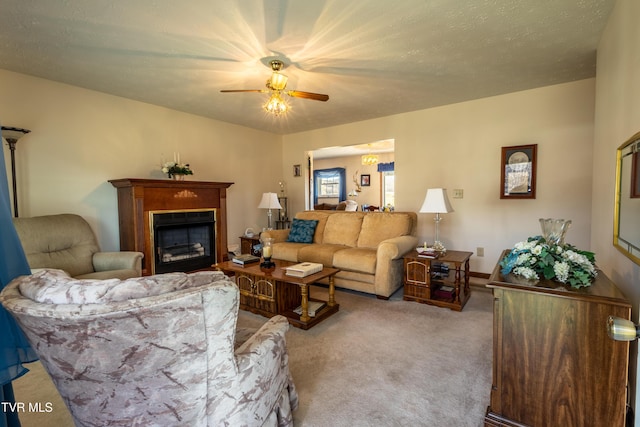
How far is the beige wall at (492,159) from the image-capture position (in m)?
3.47

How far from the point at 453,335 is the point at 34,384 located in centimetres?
311

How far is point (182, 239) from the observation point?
414 centimetres

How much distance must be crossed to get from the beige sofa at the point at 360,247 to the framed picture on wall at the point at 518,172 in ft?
4.07

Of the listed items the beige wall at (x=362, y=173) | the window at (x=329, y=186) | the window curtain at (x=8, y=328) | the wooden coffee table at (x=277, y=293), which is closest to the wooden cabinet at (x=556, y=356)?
the wooden coffee table at (x=277, y=293)

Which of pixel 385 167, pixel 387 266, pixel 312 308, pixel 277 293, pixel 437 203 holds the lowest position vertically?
pixel 312 308

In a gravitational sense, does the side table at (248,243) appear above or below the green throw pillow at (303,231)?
below

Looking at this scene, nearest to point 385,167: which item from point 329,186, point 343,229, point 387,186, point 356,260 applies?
point 387,186

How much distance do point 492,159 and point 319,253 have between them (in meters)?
2.66

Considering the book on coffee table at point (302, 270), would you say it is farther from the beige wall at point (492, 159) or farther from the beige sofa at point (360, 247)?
the beige wall at point (492, 159)

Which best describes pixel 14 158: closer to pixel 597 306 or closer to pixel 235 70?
pixel 235 70

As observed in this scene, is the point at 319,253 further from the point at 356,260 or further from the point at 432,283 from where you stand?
the point at 432,283

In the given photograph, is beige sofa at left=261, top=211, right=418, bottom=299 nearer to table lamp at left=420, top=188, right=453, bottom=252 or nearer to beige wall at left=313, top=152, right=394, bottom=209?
table lamp at left=420, top=188, right=453, bottom=252

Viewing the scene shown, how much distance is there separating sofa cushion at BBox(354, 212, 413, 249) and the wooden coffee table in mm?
1185

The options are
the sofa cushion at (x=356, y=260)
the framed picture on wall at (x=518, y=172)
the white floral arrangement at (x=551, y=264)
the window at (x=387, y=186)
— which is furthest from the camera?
the window at (x=387, y=186)
